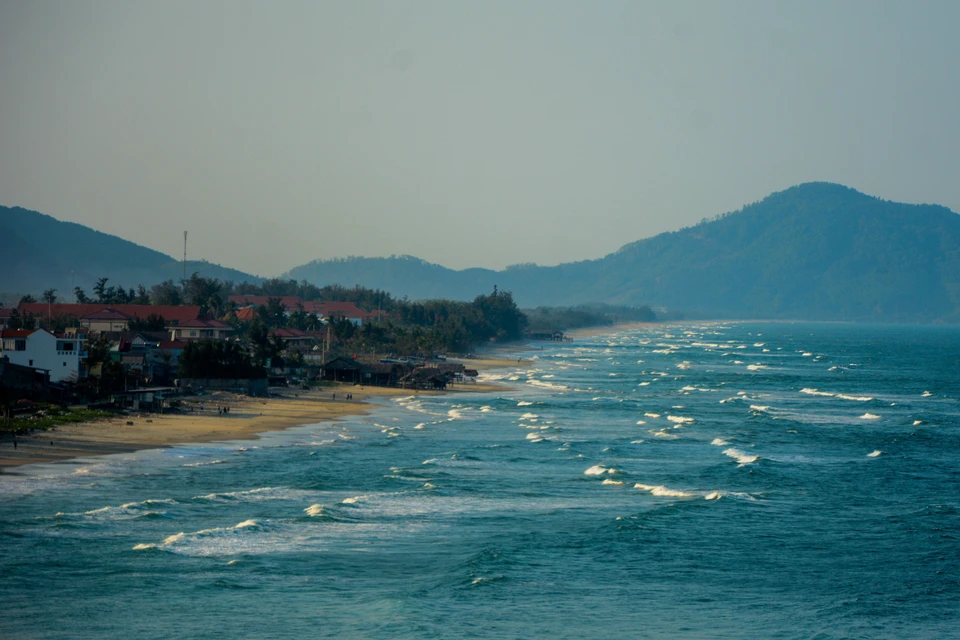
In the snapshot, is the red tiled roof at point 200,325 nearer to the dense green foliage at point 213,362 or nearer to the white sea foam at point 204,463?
the dense green foliage at point 213,362

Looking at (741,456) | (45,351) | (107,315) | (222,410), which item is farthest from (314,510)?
→ (107,315)

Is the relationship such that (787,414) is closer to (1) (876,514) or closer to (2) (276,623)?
(1) (876,514)

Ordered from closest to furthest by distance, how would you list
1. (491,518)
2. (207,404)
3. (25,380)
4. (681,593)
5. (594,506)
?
1. (681,593)
2. (491,518)
3. (594,506)
4. (25,380)
5. (207,404)

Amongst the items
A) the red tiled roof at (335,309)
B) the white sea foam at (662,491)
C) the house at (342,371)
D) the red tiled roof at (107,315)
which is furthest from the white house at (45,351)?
the red tiled roof at (335,309)

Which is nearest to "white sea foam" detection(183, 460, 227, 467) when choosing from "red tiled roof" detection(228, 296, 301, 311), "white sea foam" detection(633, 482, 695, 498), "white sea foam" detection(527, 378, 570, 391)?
"white sea foam" detection(633, 482, 695, 498)

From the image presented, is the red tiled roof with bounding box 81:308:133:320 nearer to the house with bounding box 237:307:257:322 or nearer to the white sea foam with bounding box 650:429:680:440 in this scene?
the house with bounding box 237:307:257:322

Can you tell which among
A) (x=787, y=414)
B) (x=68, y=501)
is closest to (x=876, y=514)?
(x=68, y=501)
